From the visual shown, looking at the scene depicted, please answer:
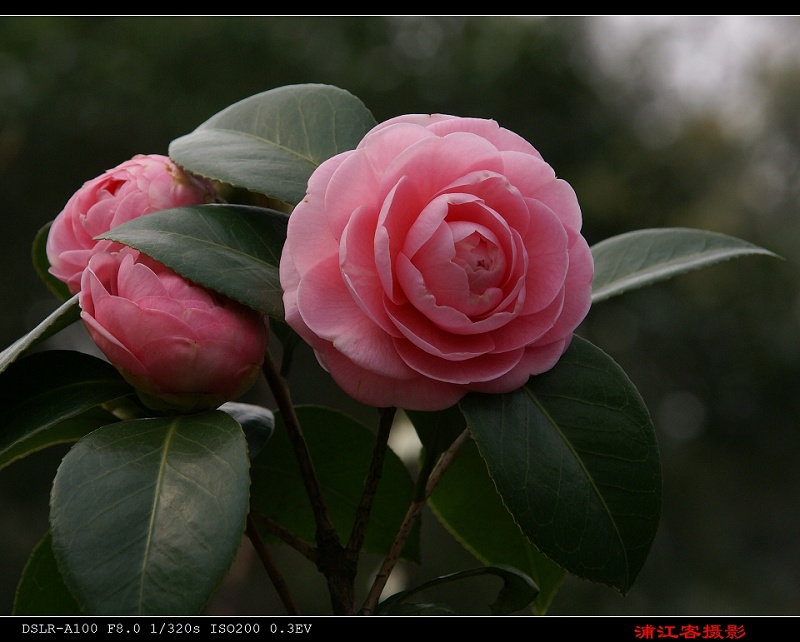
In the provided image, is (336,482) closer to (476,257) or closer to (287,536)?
(287,536)

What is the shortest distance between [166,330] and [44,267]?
0.29 metres

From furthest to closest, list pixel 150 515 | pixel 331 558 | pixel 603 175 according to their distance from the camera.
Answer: pixel 603 175, pixel 331 558, pixel 150 515

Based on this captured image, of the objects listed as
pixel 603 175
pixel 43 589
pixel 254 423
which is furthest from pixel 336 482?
pixel 603 175

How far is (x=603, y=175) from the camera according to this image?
5.63 metres

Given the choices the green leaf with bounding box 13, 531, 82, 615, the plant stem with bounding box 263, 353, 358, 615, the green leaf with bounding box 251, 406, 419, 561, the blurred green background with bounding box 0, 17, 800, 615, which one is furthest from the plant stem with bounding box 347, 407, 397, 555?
the blurred green background with bounding box 0, 17, 800, 615

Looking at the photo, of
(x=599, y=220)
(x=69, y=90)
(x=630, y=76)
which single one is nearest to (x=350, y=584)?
(x=69, y=90)

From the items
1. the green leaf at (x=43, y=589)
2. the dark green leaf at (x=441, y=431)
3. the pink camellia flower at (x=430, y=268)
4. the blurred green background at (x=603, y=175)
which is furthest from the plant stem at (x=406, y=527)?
the blurred green background at (x=603, y=175)

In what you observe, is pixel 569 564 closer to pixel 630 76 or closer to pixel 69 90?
pixel 69 90

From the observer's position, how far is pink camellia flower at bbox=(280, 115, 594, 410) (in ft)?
1.59

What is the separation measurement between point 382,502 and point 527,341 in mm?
280

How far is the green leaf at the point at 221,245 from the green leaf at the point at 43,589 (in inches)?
11.4

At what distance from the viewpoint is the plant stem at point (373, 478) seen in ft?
1.76

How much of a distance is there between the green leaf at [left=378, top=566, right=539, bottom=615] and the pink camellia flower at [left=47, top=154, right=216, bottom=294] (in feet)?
1.02

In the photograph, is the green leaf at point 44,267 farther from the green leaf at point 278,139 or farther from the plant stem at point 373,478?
the plant stem at point 373,478
